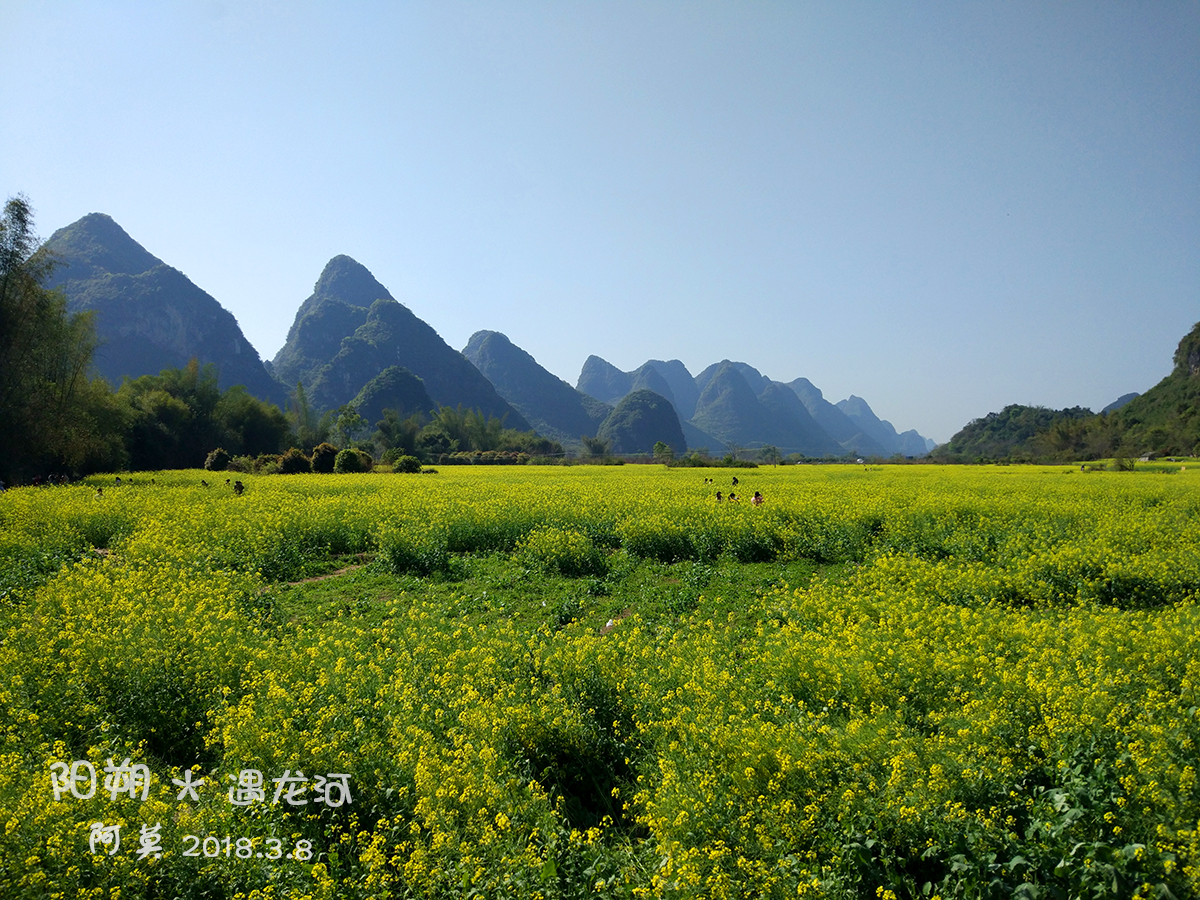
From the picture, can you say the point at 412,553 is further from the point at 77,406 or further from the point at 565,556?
the point at 77,406

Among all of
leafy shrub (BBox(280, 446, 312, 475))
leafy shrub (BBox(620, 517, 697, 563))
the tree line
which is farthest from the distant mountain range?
leafy shrub (BBox(620, 517, 697, 563))

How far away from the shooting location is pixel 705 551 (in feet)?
42.6

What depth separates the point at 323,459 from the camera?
121 feet

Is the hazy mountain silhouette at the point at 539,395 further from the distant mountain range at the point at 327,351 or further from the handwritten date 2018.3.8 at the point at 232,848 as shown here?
the handwritten date 2018.3.8 at the point at 232,848

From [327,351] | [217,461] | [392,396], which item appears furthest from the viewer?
[327,351]

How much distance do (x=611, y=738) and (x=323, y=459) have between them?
120 ft

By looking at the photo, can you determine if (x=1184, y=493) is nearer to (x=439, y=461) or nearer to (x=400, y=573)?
(x=400, y=573)

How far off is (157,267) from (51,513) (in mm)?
135610

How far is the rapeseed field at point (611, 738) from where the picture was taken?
350cm

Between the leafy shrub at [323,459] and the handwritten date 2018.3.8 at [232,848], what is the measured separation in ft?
118

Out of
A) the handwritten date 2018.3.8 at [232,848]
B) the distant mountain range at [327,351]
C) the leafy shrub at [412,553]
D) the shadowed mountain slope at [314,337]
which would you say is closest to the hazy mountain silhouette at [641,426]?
the distant mountain range at [327,351]

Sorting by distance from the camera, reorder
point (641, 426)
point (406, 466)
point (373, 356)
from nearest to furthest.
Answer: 1. point (406, 466)
2. point (373, 356)
3. point (641, 426)

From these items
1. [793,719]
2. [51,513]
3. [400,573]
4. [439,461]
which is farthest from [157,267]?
[793,719]

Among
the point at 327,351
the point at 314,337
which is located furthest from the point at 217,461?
the point at 314,337
